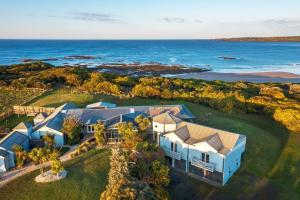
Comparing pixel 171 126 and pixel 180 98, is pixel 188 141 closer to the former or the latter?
pixel 171 126

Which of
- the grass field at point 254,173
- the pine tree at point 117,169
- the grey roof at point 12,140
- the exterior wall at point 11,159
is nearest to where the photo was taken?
the pine tree at point 117,169

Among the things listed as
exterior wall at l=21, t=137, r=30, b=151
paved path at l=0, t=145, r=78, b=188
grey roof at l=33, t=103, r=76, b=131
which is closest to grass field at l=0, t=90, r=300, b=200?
paved path at l=0, t=145, r=78, b=188

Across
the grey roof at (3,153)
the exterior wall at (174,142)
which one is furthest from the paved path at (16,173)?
the exterior wall at (174,142)

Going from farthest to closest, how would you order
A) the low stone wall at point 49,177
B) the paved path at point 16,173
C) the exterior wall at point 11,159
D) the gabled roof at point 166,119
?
1. the gabled roof at point 166,119
2. the exterior wall at point 11,159
3. the paved path at point 16,173
4. the low stone wall at point 49,177

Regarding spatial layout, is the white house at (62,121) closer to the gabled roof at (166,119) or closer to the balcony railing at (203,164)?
the gabled roof at (166,119)

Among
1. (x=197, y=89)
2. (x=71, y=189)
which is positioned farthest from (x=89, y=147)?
(x=197, y=89)

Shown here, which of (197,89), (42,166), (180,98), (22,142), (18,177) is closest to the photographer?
(18,177)

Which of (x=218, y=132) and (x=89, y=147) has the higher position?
(x=218, y=132)
